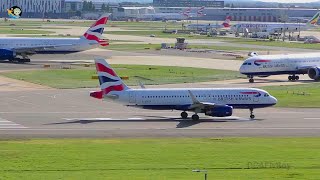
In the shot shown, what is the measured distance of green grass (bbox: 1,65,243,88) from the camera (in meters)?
116

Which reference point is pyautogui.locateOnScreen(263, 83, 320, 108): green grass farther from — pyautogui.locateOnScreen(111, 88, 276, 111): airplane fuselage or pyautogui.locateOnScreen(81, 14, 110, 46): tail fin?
pyautogui.locateOnScreen(81, 14, 110, 46): tail fin

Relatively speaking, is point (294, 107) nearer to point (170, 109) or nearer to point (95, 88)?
point (170, 109)

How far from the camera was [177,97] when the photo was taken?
82188mm

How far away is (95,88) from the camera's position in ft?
358

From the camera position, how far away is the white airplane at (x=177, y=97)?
267 ft

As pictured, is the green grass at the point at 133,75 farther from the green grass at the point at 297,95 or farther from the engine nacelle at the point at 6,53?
the engine nacelle at the point at 6,53

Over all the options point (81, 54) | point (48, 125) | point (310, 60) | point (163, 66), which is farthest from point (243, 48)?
point (48, 125)

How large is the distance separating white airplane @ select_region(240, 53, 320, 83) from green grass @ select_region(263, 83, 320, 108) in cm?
622

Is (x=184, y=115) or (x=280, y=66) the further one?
(x=280, y=66)

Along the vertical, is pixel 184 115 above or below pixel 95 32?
below

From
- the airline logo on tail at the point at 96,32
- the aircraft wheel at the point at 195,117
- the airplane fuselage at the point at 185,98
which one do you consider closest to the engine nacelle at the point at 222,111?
the airplane fuselage at the point at 185,98

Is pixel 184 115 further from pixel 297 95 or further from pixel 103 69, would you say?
pixel 297 95

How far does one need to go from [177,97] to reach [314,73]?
150 feet

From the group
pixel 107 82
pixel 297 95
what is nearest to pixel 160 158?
pixel 107 82
